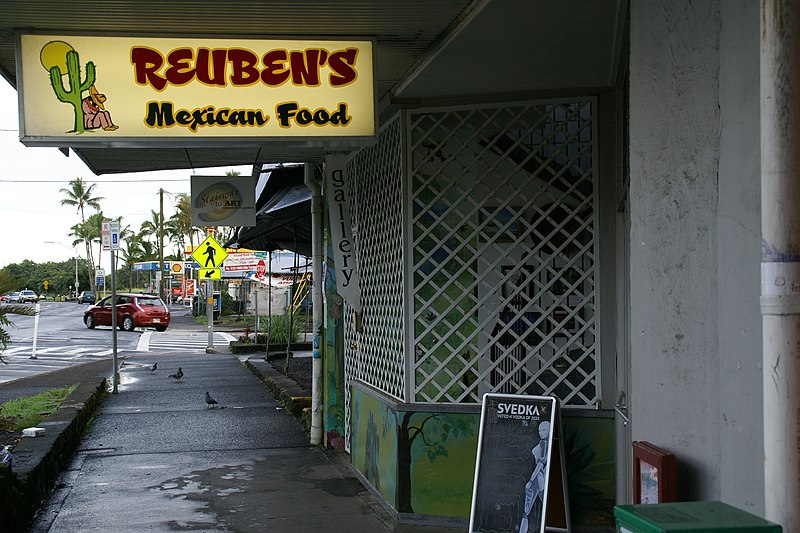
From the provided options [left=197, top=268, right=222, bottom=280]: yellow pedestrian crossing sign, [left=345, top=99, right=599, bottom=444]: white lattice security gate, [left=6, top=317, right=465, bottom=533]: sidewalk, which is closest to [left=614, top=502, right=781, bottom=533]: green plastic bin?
[left=345, top=99, right=599, bottom=444]: white lattice security gate

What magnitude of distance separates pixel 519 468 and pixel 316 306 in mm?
4672

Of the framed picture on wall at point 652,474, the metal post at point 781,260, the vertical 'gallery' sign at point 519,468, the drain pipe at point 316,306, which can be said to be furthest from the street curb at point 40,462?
the metal post at point 781,260

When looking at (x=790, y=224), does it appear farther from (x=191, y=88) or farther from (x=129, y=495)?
(x=129, y=495)

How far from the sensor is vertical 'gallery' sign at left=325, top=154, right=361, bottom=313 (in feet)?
26.9

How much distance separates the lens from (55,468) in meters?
8.65

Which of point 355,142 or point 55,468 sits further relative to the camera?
point 55,468

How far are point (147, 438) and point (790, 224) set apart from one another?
975 centimetres

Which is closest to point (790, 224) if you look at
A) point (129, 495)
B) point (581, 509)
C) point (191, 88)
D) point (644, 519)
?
point (644, 519)

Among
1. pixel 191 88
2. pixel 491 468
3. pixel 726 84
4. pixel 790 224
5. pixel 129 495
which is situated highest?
pixel 191 88

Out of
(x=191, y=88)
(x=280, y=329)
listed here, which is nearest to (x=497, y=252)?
(x=191, y=88)

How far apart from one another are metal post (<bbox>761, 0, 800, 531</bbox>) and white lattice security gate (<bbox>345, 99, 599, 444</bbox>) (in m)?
4.00

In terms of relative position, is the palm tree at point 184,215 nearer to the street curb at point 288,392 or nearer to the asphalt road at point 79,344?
the asphalt road at point 79,344

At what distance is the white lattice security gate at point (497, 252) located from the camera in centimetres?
665

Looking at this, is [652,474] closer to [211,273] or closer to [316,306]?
[316,306]
